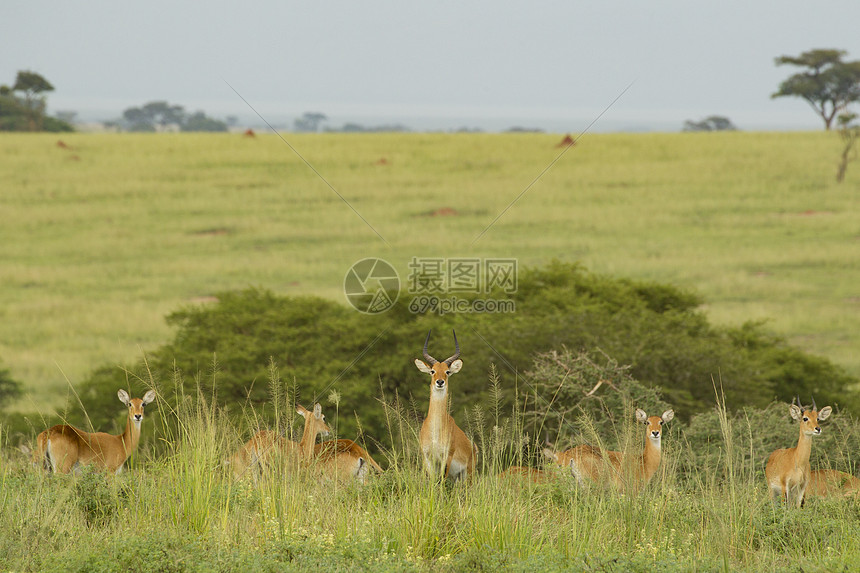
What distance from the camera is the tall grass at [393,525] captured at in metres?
5.57

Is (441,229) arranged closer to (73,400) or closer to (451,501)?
(73,400)

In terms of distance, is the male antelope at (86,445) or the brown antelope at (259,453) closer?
the brown antelope at (259,453)

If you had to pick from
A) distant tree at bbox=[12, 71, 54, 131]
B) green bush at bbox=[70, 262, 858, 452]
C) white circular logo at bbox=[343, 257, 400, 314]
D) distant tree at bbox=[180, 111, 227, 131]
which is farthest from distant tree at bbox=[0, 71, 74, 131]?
green bush at bbox=[70, 262, 858, 452]

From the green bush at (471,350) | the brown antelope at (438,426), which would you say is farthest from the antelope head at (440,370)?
the green bush at (471,350)

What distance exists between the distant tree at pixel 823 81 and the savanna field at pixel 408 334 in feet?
11.0

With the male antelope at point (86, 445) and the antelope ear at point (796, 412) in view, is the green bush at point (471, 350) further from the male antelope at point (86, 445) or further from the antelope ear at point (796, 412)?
the antelope ear at point (796, 412)

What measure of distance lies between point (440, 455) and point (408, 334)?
11305mm

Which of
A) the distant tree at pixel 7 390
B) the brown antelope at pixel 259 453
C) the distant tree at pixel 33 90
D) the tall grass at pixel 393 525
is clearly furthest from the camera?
the distant tree at pixel 33 90

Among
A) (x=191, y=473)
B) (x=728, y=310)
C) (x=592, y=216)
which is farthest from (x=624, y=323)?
(x=592, y=216)

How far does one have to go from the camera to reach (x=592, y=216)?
46.9m

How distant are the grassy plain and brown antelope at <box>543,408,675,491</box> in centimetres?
1724

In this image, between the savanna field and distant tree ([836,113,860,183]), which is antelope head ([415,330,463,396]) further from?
distant tree ([836,113,860,183])

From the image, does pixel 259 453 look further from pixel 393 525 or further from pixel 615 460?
pixel 615 460

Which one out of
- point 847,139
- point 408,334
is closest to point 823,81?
point 847,139
